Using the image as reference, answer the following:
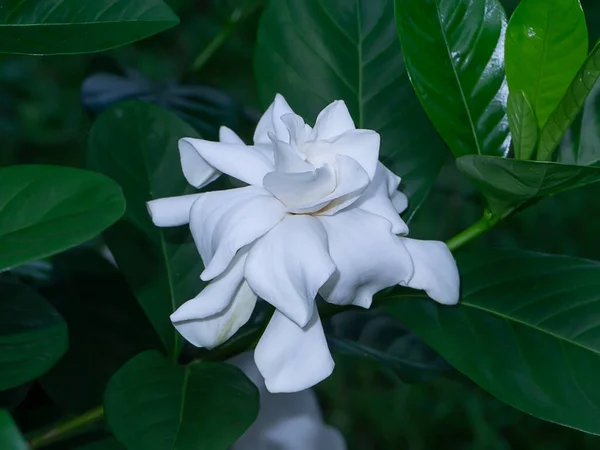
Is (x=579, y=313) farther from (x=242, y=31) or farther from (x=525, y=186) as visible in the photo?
(x=242, y=31)

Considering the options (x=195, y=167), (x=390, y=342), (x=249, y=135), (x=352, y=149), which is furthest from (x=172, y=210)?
(x=249, y=135)

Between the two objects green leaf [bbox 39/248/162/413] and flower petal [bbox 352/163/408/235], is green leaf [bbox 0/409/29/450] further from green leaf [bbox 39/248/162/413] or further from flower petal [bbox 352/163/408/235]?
green leaf [bbox 39/248/162/413]

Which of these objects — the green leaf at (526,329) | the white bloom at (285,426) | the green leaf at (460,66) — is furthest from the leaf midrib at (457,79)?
the white bloom at (285,426)

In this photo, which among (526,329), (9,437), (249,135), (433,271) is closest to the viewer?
(9,437)

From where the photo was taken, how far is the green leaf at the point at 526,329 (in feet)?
1.86

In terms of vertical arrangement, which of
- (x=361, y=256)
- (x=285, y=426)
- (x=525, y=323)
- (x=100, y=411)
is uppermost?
(x=361, y=256)

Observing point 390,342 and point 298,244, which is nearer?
point 298,244

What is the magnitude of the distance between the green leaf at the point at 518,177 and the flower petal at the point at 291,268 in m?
0.14

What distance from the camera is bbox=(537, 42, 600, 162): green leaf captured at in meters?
0.49

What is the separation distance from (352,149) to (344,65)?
22 centimetres

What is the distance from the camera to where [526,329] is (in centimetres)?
61

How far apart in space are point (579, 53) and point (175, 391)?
15.1 inches

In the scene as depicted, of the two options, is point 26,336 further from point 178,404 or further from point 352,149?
point 352,149

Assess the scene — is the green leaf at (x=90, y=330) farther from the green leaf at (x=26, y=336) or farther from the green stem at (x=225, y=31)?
the green stem at (x=225, y=31)
